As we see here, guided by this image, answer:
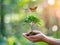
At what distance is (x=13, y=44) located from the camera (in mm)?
1702

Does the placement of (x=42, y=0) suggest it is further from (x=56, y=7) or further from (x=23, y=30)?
(x=23, y=30)

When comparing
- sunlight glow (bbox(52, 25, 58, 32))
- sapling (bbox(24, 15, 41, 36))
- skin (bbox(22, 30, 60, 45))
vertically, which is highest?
sapling (bbox(24, 15, 41, 36))

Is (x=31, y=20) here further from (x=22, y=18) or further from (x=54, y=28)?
(x=54, y=28)

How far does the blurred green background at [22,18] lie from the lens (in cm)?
166

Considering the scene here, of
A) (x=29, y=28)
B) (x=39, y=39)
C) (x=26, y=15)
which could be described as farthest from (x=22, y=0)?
(x=39, y=39)

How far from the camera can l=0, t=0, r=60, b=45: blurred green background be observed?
1.66 meters

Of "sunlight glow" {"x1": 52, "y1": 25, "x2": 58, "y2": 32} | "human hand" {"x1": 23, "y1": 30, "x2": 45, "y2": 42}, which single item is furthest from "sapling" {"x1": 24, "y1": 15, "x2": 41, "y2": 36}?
"sunlight glow" {"x1": 52, "y1": 25, "x2": 58, "y2": 32}

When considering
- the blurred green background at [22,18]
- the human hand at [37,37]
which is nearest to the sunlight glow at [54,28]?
the blurred green background at [22,18]

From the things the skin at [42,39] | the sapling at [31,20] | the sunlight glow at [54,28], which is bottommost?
the skin at [42,39]

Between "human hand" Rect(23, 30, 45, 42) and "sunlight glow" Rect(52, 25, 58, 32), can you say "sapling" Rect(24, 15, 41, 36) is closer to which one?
"human hand" Rect(23, 30, 45, 42)

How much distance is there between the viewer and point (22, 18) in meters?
1.67

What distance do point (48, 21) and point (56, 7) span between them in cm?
14

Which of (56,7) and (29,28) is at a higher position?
(56,7)

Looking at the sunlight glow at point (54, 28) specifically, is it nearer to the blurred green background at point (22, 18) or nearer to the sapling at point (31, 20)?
the blurred green background at point (22, 18)
